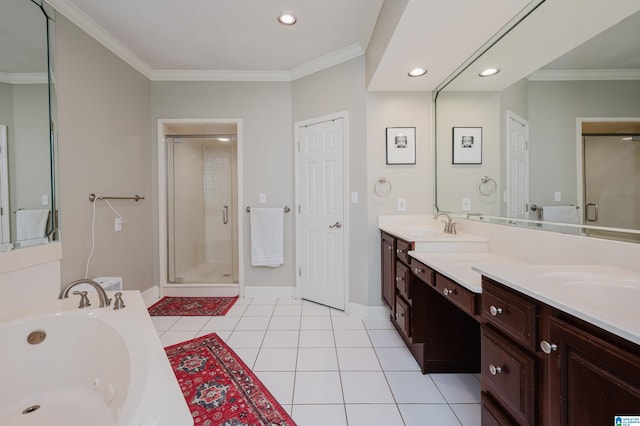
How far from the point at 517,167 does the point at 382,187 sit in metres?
1.08

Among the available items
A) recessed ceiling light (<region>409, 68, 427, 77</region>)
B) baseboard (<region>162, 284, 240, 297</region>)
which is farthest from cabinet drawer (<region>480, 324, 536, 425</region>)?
baseboard (<region>162, 284, 240, 297</region>)

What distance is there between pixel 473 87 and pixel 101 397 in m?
3.01

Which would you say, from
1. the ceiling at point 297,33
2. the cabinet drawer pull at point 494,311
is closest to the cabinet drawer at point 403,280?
the cabinet drawer pull at point 494,311

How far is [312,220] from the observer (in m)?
2.80

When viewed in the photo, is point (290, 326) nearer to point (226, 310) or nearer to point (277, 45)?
point (226, 310)

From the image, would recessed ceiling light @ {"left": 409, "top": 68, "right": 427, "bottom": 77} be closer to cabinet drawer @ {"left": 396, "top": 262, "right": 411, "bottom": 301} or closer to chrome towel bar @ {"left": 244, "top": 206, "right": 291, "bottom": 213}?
cabinet drawer @ {"left": 396, "top": 262, "right": 411, "bottom": 301}

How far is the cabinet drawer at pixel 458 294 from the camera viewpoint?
3.59ft

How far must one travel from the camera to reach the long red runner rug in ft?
4.31

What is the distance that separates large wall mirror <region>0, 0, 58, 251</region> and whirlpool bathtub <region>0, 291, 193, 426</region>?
49 cm

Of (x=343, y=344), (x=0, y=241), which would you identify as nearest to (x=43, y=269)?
(x=0, y=241)

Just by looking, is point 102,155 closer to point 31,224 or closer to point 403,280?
point 31,224

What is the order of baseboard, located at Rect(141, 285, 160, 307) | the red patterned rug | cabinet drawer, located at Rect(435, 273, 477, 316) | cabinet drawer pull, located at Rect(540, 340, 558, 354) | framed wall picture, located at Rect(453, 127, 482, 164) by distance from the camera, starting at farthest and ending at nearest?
baseboard, located at Rect(141, 285, 160, 307)
the red patterned rug
framed wall picture, located at Rect(453, 127, 482, 164)
cabinet drawer, located at Rect(435, 273, 477, 316)
cabinet drawer pull, located at Rect(540, 340, 558, 354)

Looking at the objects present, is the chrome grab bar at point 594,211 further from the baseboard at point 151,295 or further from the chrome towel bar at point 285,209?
the baseboard at point 151,295

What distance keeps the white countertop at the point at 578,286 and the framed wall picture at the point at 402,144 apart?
5.16 ft
